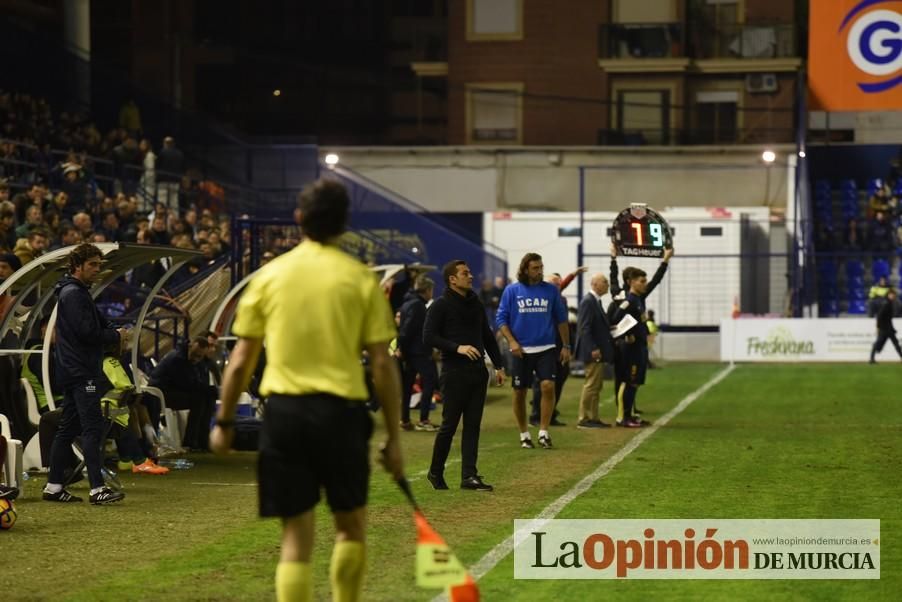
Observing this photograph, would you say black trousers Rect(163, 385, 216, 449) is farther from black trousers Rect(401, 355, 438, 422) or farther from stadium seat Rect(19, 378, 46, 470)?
black trousers Rect(401, 355, 438, 422)

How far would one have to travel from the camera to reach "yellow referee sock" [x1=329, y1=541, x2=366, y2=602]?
7516mm

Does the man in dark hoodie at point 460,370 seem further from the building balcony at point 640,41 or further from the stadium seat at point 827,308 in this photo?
the building balcony at point 640,41

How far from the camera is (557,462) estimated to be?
16.8 m

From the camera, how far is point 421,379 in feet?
73.8

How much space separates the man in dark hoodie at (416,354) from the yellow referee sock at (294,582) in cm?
1448

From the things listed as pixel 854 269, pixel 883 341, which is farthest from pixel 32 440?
pixel 854 269

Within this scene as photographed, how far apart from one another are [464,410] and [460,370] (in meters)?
0.33

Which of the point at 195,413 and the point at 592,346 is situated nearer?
the point at 195,413

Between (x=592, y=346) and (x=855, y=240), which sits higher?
(x=855, y=240)

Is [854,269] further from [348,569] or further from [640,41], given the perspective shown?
[348,569]

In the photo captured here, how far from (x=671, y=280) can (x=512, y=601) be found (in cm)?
3410

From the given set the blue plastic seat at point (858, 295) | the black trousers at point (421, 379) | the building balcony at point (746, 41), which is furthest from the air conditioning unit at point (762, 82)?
the black trousers at point (421, 379)

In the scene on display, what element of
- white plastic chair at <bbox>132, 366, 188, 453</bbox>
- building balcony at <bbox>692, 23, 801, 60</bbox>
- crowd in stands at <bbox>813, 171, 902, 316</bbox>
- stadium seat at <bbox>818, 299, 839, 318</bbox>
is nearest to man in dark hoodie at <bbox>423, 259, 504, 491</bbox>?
white plastic chair at <bbox>132, 366, 188, 453</bbox>

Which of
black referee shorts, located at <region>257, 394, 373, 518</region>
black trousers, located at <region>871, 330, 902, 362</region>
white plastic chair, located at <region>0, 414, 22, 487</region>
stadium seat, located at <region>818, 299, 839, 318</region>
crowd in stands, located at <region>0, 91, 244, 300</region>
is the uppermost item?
crowd in stands, located at <region>0, 91, 244, 300</region>
